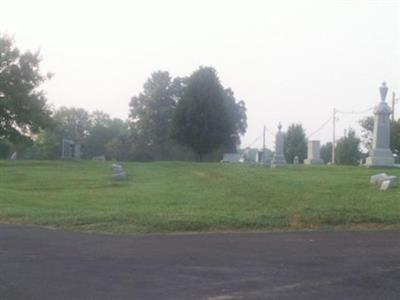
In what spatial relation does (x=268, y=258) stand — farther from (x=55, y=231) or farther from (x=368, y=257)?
(x=55, y=231)

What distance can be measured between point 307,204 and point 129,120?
6650cm

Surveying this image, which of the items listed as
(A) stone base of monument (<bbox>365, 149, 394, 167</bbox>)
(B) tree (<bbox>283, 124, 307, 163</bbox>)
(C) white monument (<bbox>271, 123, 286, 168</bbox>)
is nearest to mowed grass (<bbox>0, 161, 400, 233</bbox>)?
(A) stone base of monument (<bbox>365, 149, 394, 167</bbox>)

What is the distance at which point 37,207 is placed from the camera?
1858 centimetres

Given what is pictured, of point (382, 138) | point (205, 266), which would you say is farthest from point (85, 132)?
point (205, 266)

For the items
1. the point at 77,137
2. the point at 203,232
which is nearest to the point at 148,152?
the point at 77,137

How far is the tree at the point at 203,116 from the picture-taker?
194 feet

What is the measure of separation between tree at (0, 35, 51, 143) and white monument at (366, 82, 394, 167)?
2197 cm

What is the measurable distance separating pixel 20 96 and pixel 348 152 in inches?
913

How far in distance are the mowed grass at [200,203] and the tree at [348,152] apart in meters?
23.6

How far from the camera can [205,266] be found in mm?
9164

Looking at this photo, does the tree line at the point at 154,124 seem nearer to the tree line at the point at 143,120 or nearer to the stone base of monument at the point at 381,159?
the tree line at the point at 143,120

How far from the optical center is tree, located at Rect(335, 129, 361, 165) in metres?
49.2

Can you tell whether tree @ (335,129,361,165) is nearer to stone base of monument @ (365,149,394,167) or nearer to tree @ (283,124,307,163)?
tree @ (283,124,307,163)

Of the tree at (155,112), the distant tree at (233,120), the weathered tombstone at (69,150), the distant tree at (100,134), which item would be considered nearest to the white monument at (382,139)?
the weathered tombstone at (69,150)
